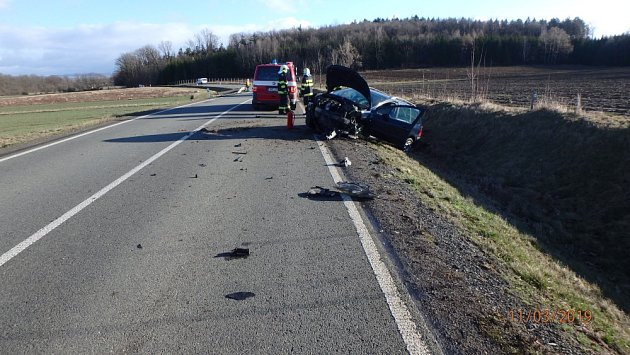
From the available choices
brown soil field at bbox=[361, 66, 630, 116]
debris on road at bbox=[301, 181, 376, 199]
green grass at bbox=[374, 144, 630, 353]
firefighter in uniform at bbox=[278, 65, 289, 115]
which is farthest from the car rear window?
debris on road at bbox=[301, 181, 376, 199]

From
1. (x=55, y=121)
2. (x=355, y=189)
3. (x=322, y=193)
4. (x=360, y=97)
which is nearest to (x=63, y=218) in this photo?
(x=322, y=193)

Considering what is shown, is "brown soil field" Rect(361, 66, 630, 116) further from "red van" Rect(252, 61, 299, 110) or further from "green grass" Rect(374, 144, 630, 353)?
"green grass" Rect(374, 144, 630, 353)

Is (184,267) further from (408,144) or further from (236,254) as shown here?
(408,144)

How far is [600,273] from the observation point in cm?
636

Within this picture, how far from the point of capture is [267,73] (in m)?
18.5

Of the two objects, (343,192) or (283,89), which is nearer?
(343,192)

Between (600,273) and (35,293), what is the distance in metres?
6.96

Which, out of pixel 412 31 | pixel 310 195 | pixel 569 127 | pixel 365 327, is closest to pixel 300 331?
pixel 365 327

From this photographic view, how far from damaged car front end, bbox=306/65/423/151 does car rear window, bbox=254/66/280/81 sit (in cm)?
684

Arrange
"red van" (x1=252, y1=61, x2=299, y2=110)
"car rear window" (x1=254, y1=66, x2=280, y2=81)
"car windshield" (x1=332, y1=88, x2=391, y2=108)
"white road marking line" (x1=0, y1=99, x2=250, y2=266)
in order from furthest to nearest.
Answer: "car rear window" (x1=254, y1=66, x2=280, y2=81) → "red van" (x1=252, y1=61, x2=299, y2=110) → "car windshield" (x1=332, y1=88, x2=391, y2=108) → "white road marking line" (x1=0, y1=99, x2=250, y2=266)

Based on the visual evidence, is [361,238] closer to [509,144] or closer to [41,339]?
[41,339]

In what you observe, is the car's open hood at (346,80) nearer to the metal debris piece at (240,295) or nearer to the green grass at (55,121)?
the metal debris piece at (240,295)

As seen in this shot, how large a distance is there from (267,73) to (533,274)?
51.2 feet

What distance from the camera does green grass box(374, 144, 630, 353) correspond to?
11.9ft
